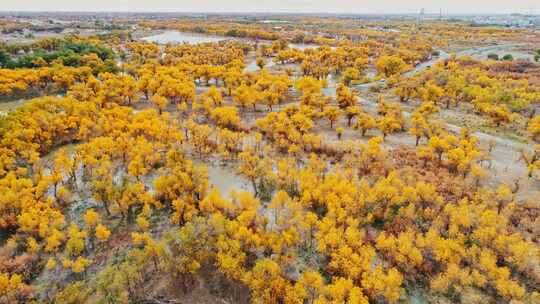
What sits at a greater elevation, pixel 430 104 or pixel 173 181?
pixel 430 104

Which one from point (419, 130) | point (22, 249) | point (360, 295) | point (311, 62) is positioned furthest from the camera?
point (311, 62)

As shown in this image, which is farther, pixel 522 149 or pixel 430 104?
pixel 430 104

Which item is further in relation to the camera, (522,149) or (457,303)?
(522,149)

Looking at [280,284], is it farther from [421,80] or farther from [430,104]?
[421,80]

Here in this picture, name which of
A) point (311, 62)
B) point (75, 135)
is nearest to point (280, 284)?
point (75, 135)

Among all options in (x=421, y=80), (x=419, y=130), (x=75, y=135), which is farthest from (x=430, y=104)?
(x=75, y=135)

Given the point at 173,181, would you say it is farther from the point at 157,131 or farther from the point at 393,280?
the point at 393,280

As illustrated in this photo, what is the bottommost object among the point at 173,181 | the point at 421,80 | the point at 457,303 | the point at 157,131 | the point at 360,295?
the point at 457,303

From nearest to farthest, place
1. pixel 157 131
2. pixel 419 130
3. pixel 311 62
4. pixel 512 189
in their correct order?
pixel 512 189
pixel 157 131
pixel 419 130
pixel 311 62

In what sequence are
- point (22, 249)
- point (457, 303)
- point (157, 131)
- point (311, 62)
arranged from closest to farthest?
point (457, 303), point (22, 249), point (157, 131), point (311, 62)
